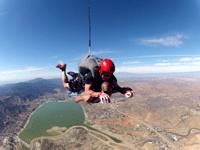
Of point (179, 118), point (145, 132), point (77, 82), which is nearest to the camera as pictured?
point (77, 82)

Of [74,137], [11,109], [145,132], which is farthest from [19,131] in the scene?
[145,132]

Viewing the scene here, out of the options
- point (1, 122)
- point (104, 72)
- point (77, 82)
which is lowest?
point (1, 122)

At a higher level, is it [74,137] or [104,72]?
[104,72]

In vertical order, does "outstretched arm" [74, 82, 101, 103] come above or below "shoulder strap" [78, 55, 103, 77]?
below

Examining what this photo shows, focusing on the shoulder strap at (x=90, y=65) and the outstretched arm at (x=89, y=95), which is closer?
the outstretched arm at (x=89, y=95)

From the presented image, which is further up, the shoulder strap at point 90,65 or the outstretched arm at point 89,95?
the shoulder strap at point 90,65

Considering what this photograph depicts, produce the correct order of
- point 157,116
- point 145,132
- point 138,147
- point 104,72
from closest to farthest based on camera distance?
point 104,72 → point 138,147 → point 145,132 → point 157,116

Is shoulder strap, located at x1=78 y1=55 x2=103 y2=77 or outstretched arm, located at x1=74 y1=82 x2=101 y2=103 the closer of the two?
outstretched arm, located at x1=74 y1=82 x2=101 y2=103

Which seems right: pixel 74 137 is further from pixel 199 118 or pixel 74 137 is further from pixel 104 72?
pixel 199 118

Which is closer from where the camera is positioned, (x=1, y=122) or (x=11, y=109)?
(x=1, y=122)

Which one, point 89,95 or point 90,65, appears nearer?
point 89,95

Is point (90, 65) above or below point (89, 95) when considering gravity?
above
